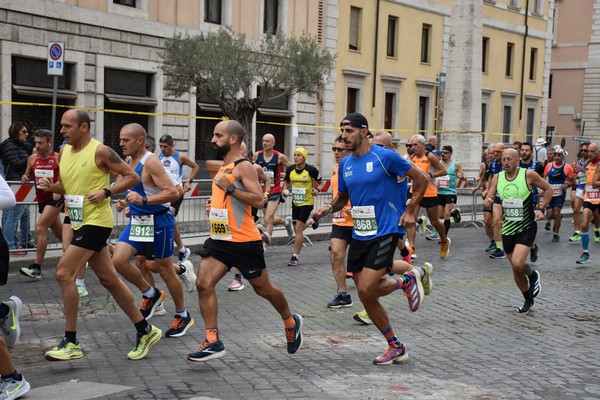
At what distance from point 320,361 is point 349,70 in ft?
96.1

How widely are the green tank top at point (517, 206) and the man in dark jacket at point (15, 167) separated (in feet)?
22.5

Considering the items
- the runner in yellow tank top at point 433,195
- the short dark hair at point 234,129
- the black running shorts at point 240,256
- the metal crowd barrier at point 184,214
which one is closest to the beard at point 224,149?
the short dark hair at point 234,129

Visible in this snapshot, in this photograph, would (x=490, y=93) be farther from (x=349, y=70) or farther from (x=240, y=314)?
(x=240, y=314)

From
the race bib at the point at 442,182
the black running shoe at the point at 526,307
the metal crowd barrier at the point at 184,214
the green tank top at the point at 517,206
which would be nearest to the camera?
the black running shoe at the point at 526,307

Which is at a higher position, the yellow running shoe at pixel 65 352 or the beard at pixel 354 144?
the beard at pixel 354 144

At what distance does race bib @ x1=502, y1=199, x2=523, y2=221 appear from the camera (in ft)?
32.4

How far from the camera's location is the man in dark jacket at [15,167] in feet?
42.1

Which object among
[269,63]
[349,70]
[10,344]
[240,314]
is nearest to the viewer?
[10,344]

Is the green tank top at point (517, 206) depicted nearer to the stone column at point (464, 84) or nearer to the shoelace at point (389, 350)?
the shoelace at point (389, 350)

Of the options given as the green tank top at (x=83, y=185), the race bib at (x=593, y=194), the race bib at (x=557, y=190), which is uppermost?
the green tank top at (x=83, y=185)

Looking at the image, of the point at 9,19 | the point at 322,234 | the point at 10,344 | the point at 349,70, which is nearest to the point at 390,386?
the point at 10,344

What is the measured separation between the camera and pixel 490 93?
45.7 m

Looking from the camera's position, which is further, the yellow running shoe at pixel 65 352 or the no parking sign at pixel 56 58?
the no parking sign at pixel 56 58

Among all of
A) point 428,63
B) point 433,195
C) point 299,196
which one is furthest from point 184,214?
point 428,63
